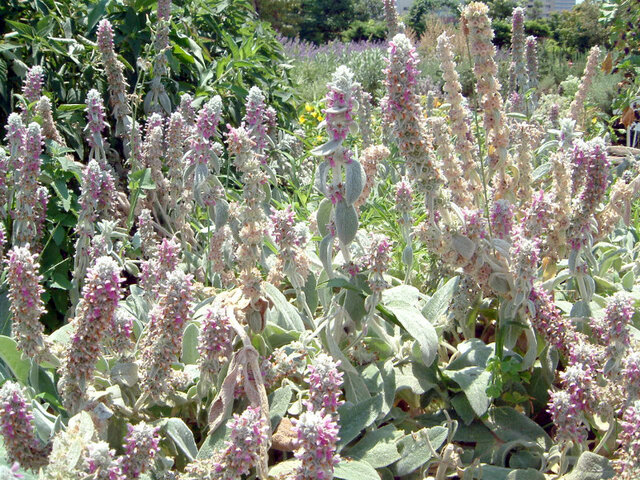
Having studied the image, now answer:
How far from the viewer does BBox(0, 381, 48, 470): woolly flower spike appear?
4.11 feet

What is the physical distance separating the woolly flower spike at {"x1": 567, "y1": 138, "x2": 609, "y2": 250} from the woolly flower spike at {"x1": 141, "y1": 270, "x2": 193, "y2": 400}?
1102 mm

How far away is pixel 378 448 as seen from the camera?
158cm

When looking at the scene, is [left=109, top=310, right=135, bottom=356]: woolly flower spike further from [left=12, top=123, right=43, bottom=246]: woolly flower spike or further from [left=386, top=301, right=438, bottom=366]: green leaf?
[left=12, top=123, right=43, bottom=246]: woolly flower spike

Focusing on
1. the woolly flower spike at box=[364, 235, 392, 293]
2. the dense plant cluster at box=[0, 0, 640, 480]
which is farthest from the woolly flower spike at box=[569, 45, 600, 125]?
the woolly flower spike at box=[364, 235, 392, 293]

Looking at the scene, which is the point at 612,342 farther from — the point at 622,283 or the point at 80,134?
the point at 80,134

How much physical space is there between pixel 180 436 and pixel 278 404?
0.85 ft

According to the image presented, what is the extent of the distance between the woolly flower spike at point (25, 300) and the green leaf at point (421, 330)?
924 mm

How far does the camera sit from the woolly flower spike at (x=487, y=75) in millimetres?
2191

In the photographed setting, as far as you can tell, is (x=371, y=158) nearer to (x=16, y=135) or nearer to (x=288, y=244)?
(x=288, y=244)

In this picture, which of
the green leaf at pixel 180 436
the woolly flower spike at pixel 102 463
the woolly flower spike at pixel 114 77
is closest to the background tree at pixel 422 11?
the woolly flower spike at pixel 114 77

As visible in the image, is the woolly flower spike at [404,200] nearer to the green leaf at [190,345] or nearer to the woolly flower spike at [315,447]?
the green leaf at [190,345]

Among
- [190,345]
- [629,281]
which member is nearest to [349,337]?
[190,345]

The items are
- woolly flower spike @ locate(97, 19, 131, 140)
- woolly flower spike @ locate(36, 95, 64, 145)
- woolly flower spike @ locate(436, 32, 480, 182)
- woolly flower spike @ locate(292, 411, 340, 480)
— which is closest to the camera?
woolly flower spike @ locate(292, 411, 340, 480)

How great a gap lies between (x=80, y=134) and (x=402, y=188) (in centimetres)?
222
